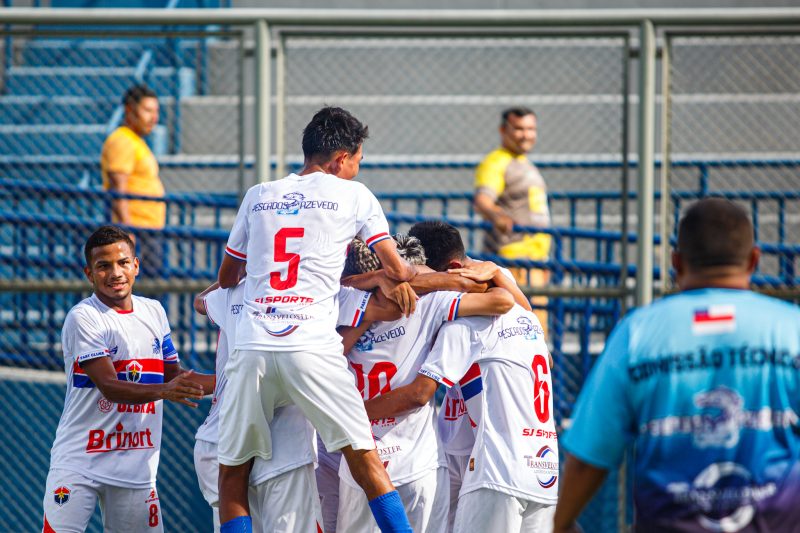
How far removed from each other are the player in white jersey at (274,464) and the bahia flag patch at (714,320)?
2015 millimetres

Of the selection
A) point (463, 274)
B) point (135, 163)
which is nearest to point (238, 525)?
point (463, 274)

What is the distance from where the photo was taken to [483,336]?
4.66m

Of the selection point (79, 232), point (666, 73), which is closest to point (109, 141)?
point (79, 232)

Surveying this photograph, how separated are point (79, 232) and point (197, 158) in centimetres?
273

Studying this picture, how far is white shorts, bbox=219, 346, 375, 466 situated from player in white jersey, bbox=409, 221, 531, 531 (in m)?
0.66

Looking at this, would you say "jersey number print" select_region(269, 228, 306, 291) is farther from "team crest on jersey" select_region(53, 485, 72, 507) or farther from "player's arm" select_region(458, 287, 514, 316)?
"team crest on jersey" select_region(53, 485, 72, 507)

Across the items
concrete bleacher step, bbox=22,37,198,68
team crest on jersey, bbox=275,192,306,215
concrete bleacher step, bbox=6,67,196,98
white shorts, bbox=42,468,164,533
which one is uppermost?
concrete bleacher step, bbox=22,37,198,68

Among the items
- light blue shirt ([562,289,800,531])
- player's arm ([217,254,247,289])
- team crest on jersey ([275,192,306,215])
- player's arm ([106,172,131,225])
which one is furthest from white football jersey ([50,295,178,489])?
light blue shirt ([562,289,800,531])

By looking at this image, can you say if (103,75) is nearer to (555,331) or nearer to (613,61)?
(613,61)

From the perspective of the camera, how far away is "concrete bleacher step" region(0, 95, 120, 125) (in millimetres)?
11266

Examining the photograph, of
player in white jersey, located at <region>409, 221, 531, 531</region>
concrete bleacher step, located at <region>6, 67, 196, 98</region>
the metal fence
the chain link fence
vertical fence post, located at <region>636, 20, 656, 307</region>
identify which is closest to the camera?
player in white jersey, located at <region>409, 221, 531, 531</region>

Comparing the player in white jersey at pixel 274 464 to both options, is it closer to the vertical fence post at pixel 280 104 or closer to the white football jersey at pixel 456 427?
the white football jersey at pixel 456 427

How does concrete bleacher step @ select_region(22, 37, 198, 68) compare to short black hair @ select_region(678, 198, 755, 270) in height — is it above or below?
above

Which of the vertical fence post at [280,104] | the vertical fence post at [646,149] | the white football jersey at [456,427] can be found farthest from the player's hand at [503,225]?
the white football jersey at [456,427]
